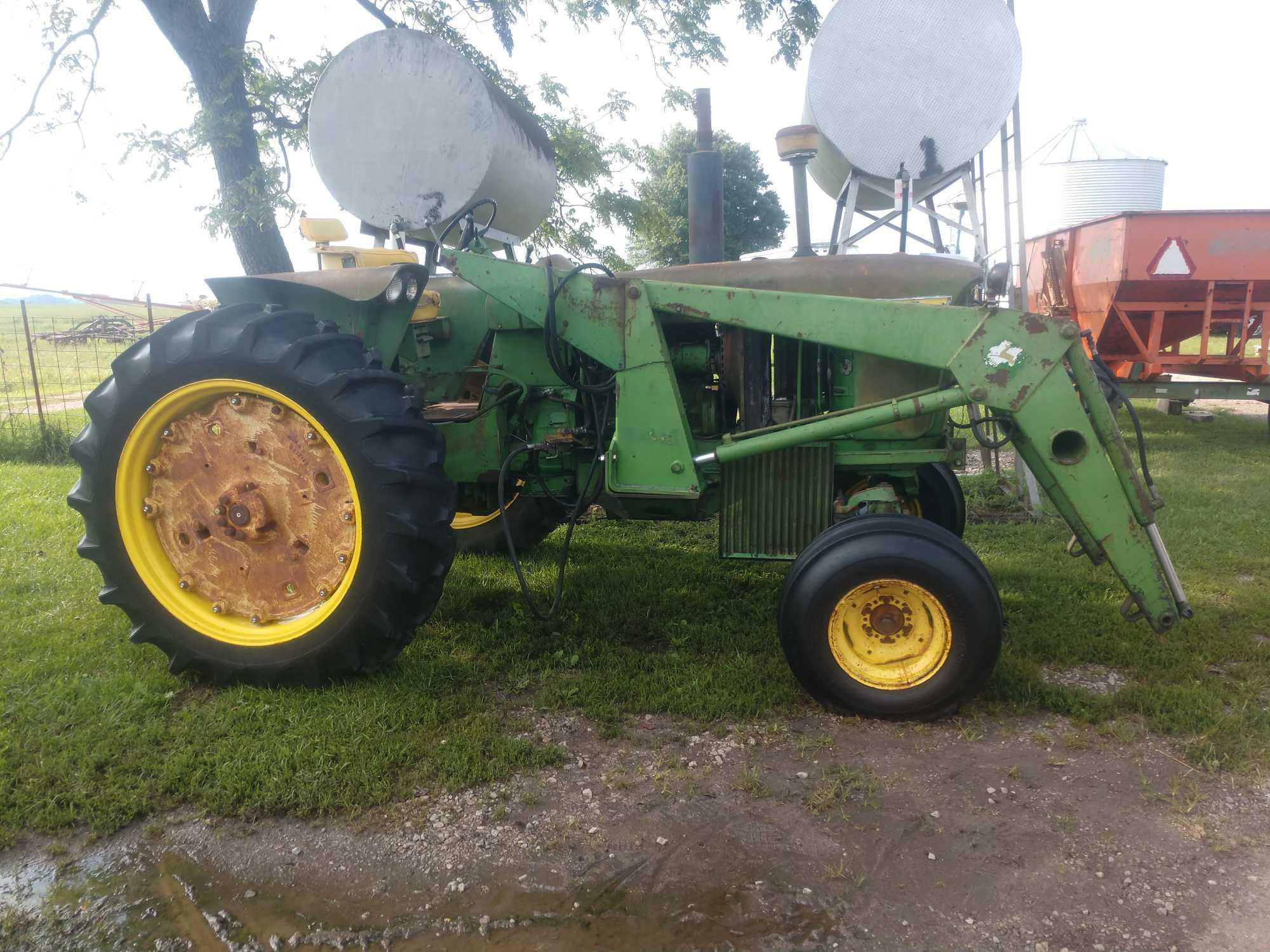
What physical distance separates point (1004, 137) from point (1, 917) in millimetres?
6247

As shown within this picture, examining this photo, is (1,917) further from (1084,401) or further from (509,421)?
(1084,401)

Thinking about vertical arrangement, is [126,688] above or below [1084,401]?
below

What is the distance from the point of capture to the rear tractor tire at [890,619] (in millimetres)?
2770

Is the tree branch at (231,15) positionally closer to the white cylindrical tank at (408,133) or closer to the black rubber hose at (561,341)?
the white cylindrical tank at (408,133)

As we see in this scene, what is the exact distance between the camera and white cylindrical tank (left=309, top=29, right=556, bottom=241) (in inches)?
154

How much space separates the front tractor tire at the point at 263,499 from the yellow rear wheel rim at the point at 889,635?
1.40m

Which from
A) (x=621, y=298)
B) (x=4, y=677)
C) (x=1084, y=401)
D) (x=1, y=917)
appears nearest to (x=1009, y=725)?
(x=1084, y=401)

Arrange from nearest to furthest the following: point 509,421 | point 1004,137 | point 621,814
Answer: point 621,814
point 509,421
point 1004,137

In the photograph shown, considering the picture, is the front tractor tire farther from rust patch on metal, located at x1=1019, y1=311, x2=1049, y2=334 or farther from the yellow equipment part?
rust patch on metal, located at x1=1019, y1=311, x2=1049, y2=334

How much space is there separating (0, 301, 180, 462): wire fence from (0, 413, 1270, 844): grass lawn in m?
4.34

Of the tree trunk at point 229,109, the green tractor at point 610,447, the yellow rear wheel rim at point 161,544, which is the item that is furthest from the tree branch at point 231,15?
the yellow rear wheel rim at point 161,544

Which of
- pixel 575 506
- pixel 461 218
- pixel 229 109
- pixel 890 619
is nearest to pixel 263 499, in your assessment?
pixel 575 506

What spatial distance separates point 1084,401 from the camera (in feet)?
9.43

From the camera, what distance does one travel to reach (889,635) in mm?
2908
